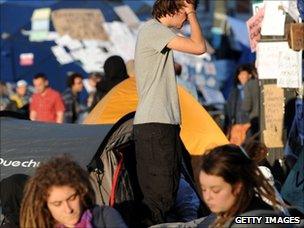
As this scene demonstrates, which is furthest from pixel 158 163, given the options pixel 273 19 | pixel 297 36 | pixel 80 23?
pixel 80 23

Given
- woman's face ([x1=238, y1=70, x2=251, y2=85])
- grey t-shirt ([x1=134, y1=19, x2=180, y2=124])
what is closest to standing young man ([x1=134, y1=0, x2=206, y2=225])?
grey t-shirt ([x1=134, y1=19, x2=180, y2=124])

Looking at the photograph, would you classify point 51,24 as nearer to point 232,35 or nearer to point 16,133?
point 232,35

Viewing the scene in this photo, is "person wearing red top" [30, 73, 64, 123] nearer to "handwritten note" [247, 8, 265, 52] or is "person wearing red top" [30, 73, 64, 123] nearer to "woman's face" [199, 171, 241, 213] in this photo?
"handwritten note" [247, 8, 265, 52]

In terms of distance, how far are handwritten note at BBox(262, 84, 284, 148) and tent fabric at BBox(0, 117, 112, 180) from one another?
2.36 metres

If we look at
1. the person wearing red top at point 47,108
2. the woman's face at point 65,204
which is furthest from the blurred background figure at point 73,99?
the woman's face at point 65,204

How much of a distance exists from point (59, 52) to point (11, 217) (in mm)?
16697

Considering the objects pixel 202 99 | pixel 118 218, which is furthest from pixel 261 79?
pixel 202 99

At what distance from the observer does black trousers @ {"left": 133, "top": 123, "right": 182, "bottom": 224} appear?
256 inches

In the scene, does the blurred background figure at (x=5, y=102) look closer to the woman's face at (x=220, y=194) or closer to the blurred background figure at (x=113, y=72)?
the blurred background figure at (x=113, y=72)

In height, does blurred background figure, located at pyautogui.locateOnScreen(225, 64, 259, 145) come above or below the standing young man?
below

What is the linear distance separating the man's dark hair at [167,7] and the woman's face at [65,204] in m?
2.08

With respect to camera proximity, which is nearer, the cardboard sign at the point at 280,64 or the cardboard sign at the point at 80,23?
the cardboard sign at the point at 280,64

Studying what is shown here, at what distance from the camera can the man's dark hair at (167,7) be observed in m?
6.50

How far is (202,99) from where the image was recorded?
21969mm
